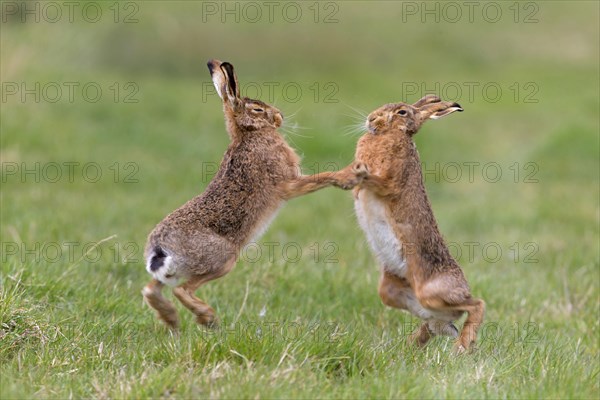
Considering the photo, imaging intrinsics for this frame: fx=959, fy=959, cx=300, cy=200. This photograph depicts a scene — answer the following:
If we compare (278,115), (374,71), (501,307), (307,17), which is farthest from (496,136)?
(278,115)

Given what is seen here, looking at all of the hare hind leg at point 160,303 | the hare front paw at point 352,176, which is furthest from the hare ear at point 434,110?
the hare hind leg at point 160,303

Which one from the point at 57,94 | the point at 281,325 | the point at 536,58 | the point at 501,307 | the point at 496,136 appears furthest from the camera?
the point at 536,58

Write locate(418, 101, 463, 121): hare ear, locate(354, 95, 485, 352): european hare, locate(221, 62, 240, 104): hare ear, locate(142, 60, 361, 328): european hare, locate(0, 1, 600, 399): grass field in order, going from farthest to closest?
locate(418, 101, 463, 121): hare ear, locate(221, 62, 240, 104): hare ear, locate(354, 95, 485, 352): european hare, locate(142, 60, 361, 328): european hare, locate(0, 1, 600, 399): grass field

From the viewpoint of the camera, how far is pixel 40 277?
616cm

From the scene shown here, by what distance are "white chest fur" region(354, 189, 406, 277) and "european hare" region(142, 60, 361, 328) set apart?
0.89ft

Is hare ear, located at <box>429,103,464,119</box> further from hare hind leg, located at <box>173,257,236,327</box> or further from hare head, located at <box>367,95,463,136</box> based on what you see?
hare hind leg, located at <box>173,257,236,327</box>

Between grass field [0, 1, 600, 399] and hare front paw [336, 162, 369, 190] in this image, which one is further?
hare front paw [336, 162, 369, 190]

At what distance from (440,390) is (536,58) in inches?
732

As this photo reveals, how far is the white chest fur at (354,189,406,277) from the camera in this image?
5.43 meters

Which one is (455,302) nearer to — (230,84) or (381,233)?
(381,233)

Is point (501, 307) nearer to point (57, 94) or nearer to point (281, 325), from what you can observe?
point (281, 325)

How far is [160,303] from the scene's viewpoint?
5.32 meters

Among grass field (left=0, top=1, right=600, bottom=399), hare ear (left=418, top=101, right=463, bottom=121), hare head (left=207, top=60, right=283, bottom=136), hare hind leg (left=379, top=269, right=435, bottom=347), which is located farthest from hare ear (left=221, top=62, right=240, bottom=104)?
hare hind leg (left=379, top=269, right=435, bottom=347)

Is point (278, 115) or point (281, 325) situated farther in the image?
point (278, 115)
